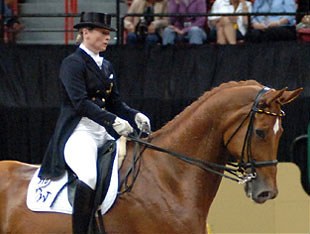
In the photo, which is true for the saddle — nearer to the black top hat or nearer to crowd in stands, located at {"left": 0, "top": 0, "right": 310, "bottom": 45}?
the black top hat

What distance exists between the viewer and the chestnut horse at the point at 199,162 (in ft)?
21.0

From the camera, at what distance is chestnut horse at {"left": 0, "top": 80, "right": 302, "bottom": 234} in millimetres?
6402

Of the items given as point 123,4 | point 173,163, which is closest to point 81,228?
point 173,163

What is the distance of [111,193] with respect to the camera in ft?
21.9

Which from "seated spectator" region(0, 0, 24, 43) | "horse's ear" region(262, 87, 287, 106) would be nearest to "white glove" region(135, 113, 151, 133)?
"horse's ear" region(262, 87, 287, 106)

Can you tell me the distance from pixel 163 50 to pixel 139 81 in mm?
447

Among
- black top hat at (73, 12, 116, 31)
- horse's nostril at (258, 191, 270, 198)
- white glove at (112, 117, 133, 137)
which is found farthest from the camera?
black top hat at (73, 12, 116, 31)

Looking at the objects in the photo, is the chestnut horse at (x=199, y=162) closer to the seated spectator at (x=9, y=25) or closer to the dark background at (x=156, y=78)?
the dark background at (x=156, y=78)

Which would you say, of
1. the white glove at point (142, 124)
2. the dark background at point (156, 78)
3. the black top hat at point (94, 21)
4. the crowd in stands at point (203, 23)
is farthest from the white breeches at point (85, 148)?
the crowd in stands at point (203, 23)

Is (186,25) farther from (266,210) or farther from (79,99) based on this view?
(79,99)

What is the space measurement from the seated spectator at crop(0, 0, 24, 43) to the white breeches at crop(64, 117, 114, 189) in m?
4.57

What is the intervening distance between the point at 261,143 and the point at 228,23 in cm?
504

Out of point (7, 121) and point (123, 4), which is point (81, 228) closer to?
point (7, 121)

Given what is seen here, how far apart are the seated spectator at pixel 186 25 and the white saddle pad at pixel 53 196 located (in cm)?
459
